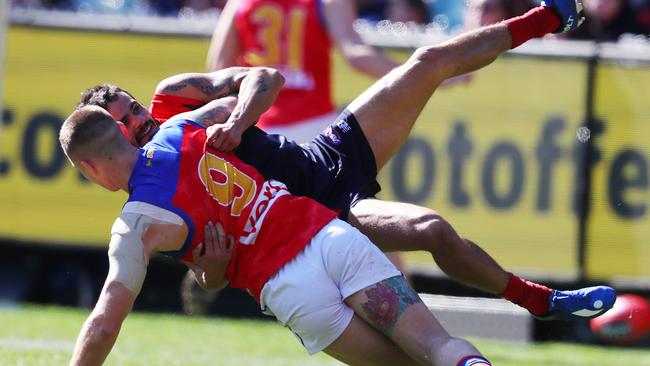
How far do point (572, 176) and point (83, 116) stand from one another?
15.5ft

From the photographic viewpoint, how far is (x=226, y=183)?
4.42m

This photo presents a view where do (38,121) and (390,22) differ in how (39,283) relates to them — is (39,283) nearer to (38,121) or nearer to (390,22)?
(38,121)

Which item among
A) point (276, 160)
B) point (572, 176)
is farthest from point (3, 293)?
point (276, 160)

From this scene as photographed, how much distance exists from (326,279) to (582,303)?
1.18 m

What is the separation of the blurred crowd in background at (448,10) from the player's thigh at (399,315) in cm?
462

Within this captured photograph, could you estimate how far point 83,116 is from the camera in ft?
14.2

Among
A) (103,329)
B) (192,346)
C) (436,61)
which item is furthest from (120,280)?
(192,346)

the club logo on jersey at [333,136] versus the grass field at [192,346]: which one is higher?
the club logo on jersey at [333,136]

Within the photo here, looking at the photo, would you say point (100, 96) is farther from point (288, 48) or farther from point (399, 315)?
point (288, 48)

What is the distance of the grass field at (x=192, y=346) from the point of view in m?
6.42

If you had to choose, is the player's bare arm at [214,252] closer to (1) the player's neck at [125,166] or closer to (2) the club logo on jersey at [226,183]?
(2) the club logo on jersey at [226,183]

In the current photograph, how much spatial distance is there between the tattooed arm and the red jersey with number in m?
1.99

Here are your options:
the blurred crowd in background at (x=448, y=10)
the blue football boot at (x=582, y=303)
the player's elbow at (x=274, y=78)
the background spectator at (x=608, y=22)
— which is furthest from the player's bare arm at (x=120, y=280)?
the background spectator at (x=608, y=22)

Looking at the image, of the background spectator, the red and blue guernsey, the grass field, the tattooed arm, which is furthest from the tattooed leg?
the background spectator
